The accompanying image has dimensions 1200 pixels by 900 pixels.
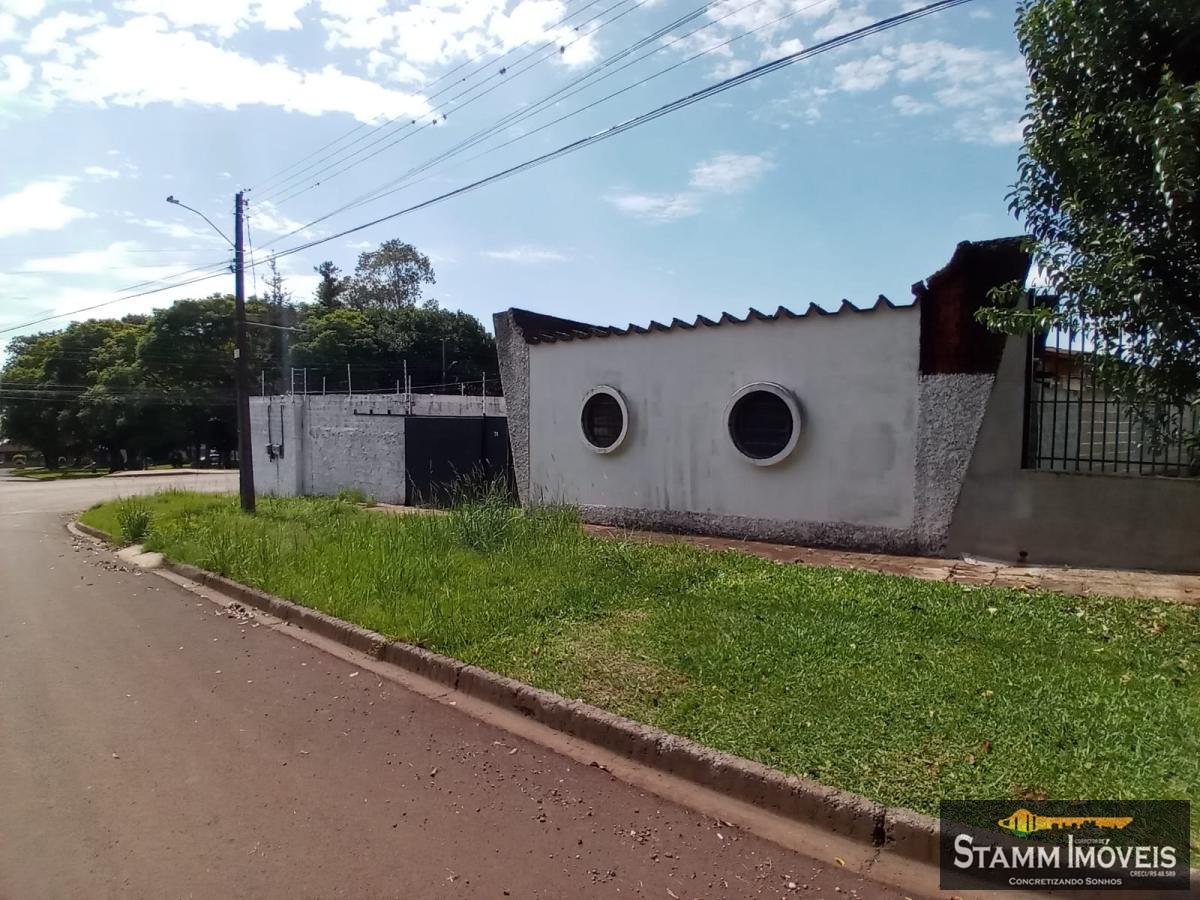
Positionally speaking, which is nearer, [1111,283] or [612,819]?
[612,819]

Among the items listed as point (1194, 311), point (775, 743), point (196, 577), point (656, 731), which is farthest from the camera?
point (196, 577)

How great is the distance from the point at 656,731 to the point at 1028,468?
5.60 metres

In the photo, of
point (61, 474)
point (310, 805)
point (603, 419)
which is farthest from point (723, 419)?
point (61, 474)

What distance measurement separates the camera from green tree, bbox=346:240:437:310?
59.1 m

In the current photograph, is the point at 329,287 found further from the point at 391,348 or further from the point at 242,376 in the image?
the point at 242,376

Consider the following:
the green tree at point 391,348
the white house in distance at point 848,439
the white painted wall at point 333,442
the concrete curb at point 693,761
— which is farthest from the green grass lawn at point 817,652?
the green tree at point 391,348

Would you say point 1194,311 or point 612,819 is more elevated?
Result: point 1194,311

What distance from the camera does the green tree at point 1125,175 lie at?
400 cm

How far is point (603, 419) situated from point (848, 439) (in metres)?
3.79

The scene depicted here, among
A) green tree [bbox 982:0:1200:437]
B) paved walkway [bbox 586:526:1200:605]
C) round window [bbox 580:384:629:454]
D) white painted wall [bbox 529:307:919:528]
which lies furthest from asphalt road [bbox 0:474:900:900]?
round window [bbox 580:384:629:454]

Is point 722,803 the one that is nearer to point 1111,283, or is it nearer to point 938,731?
point 938,731

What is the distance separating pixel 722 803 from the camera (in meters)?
3.34

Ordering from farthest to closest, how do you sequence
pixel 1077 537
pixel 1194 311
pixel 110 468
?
1. pixel 110 468
2. pixel 1077 537
3. pixel 1194 311

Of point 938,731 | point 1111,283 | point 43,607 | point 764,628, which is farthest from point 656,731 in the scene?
point 43,607
